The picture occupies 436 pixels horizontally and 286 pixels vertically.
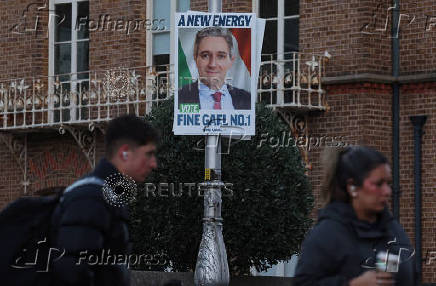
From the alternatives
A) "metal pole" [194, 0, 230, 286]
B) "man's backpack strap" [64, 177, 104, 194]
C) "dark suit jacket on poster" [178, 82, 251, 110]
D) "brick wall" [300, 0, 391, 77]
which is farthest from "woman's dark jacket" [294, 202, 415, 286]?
"brick wall" [300, 0, 391, 77]

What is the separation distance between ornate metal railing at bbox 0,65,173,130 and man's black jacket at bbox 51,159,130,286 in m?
18.0

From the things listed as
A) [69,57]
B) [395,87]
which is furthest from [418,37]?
[69,57]

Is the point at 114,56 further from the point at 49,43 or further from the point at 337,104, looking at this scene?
the point at 337,104

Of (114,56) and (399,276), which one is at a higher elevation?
(114,56)

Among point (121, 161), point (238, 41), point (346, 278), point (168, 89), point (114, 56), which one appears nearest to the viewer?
point (346, 278)

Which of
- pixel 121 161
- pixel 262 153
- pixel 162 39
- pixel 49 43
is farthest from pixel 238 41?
pixel 121 161

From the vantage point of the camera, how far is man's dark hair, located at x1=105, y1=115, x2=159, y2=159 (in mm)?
7223

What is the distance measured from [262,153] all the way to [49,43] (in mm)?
8846

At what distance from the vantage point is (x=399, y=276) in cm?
664

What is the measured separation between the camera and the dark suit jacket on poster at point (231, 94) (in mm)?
19969

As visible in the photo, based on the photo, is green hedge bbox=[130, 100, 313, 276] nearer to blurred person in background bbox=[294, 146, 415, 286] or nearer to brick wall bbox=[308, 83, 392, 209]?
brick wall bbox=[308, 83, 392, 209]

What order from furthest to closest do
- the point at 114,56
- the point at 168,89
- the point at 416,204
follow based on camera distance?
1. the point at 114,56
2. the point at 168,89
3. the point at 416,204

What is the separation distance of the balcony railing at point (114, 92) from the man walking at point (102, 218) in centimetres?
1647

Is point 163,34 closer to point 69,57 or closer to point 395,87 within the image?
point 69,57
